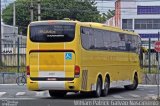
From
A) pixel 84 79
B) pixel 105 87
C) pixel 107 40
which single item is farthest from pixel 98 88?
pixel 107 40

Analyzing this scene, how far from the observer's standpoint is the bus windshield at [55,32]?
22906mm

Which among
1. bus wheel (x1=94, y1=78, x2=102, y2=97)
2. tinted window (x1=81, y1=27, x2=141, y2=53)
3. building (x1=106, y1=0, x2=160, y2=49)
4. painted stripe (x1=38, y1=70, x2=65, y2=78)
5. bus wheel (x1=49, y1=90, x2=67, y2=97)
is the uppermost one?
building (x1=106, y1=0, x2=160, y2=49)

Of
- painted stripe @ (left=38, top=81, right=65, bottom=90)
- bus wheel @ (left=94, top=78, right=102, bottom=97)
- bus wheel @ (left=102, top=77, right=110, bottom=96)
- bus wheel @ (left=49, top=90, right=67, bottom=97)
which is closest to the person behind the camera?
painted stripe @ (left=38, top=81, right=65, bottom=90)

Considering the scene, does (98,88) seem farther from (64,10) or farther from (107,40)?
(64,10)

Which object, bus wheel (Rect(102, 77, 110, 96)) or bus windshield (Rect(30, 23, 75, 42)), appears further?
bus wheel (Rect(102, 77, 110, 96))

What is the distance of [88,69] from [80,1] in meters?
74.2

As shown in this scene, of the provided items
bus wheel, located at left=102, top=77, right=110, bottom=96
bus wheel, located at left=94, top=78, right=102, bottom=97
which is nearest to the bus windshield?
bus wheel, located at left=94, top=78, right=102, bottom=97

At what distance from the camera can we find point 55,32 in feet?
75.5

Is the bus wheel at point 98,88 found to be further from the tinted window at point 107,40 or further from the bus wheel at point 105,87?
the tinted window at point 107,40

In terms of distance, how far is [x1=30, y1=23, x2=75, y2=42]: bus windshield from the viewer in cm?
2291

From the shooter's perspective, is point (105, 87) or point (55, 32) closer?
point (55, 32)

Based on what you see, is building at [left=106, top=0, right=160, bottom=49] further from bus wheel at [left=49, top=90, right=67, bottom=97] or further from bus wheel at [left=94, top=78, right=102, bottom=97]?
bus wheel at [left=94, top=78, right=102, bottom=97]

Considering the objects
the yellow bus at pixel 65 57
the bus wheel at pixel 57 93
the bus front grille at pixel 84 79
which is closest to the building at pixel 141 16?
the bus wheel at pixel 57 93

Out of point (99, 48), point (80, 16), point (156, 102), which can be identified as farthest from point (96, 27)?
point (80, 16)
